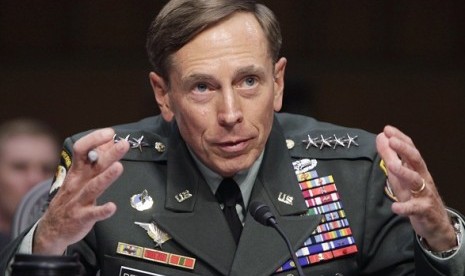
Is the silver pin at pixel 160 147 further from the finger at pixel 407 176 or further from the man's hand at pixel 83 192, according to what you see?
the finger at pixel 407 176

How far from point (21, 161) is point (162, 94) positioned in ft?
6.96

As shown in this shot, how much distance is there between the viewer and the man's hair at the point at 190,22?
3270 millimetres

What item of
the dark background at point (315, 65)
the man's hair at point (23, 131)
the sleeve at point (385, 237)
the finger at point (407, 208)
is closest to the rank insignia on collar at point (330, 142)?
the sleeve at point (385, 237)

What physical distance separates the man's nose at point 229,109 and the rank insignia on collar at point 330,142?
0.38 meters

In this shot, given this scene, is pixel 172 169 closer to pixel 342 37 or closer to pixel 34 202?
pixel 34 202

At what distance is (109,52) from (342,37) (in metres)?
1.31

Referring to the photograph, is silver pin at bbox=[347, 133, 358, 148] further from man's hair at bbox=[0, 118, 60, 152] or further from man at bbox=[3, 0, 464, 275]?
man's hair at bbox=[0, 118, 60, 152]

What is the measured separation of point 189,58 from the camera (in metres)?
3.29

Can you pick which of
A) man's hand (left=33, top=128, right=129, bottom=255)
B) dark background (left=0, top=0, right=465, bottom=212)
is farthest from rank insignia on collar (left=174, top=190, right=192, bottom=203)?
dark background (left=0, top=0, right=465, bottom=212)

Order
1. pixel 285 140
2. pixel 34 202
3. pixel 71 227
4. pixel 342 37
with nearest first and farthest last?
pixel 71 227
pixel 285 140
pixel 34 202
pixel 342 37

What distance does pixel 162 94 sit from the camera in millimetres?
3479

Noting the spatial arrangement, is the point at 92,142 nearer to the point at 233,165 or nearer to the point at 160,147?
→ the point at 233,165

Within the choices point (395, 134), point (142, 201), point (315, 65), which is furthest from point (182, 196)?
point (315, 65)

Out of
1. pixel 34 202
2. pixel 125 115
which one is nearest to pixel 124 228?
pixel 34 202
